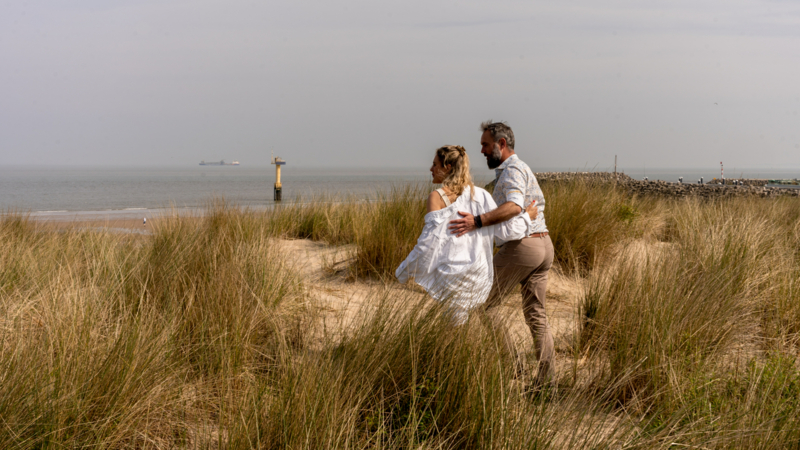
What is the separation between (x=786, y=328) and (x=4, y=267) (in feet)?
21.1

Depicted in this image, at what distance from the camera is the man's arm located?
309 cm

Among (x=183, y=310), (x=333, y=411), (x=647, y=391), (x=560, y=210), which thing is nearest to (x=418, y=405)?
(x=333, y=411)

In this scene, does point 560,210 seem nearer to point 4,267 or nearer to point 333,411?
point 333,411

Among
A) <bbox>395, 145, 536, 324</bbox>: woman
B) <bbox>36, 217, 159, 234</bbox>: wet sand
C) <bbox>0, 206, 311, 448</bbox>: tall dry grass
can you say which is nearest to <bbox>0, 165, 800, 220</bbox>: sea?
<bbox>36, 217, 159, 234</bbox>: wet sand

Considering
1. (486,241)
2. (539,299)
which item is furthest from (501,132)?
(539,299)

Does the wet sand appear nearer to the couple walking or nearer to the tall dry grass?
the tall dry grass

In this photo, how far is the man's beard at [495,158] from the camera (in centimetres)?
340

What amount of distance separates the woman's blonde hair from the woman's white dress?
0.05m

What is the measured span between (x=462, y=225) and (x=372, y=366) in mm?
947

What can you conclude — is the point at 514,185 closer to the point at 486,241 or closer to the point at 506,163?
the point at 506,163

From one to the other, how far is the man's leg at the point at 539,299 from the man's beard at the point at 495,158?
530 mm

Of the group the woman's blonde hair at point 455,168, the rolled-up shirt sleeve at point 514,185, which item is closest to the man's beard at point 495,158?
the rolled-up shirt sleeve at point 514,185

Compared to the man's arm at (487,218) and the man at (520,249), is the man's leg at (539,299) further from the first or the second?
the man's arm at (487,218)

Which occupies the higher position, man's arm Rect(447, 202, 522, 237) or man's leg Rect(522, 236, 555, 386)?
man's arm Rect(447, 202, 522, 237)
